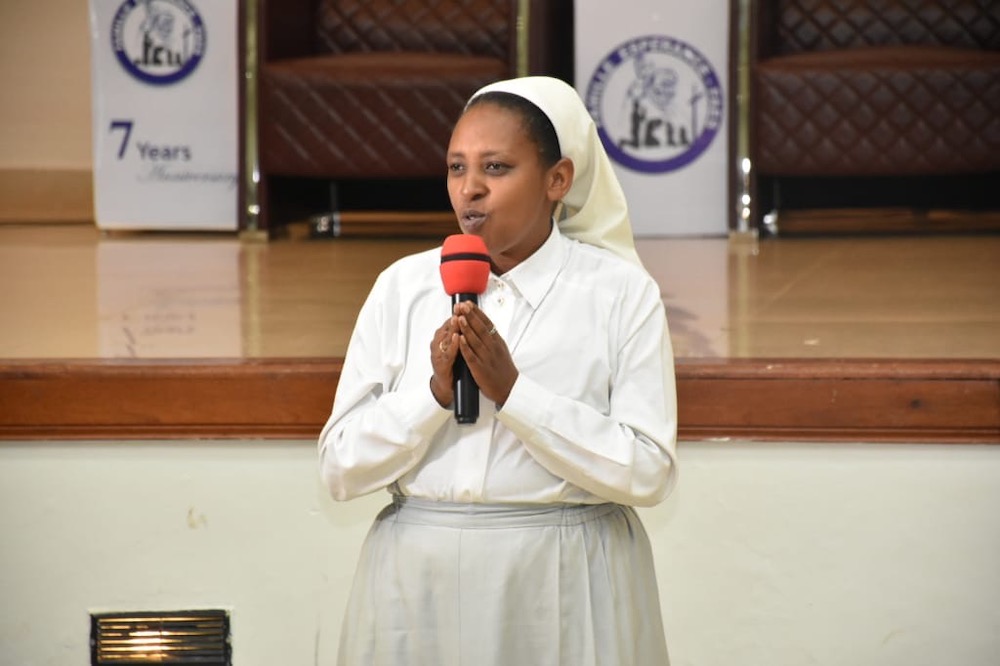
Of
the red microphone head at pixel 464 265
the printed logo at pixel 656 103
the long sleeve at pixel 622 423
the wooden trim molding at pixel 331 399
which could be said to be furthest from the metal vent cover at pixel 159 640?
the printed logo at pixel 656 103

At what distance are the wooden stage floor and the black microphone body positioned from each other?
735 millimetres

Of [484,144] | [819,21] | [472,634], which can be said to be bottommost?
[472,634]

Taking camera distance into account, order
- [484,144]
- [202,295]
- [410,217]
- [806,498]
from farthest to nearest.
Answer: [410,217] → [202,295] → [806,498] → [484,144]

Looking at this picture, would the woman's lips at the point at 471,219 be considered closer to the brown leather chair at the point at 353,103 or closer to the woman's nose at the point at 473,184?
the woman's nose at the point at 473,184

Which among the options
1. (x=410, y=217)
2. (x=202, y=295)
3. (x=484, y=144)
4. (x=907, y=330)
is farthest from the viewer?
(x=410, y=217)

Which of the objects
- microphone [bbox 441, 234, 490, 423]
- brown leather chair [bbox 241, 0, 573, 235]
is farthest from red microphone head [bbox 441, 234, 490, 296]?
brown leather chair [bbox 241, 0, 573, 235]

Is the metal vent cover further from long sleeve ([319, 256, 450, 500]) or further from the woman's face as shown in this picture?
the woman's face

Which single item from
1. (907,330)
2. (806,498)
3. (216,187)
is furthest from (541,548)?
(216,187)

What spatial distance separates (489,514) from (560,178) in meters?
0.35

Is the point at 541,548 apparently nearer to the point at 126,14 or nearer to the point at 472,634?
the point at 472,634

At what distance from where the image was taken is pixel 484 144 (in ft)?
4.83

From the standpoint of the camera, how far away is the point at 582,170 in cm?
156

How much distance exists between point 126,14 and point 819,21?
223cm

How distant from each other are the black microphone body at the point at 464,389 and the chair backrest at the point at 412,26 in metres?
3.76
